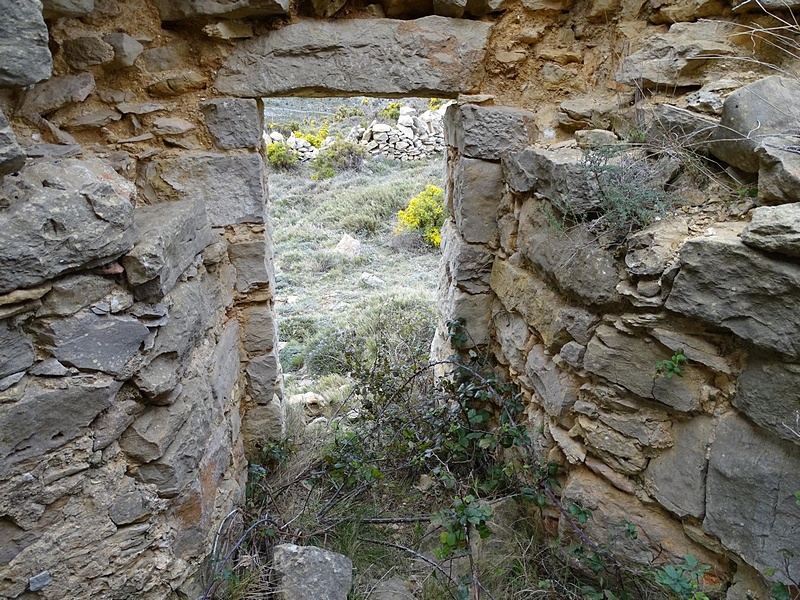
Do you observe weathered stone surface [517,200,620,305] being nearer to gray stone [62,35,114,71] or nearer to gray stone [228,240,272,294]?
gray stone [228,240,272,294]

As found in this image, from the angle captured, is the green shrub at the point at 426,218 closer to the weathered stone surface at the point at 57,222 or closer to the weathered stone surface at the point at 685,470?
the weathered stone surface at the point at 685,470

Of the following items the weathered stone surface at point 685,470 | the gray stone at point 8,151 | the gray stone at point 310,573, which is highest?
the gray stone at point 8,151

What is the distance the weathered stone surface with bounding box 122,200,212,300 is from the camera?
5.90ft

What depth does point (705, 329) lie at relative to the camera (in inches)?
69.8

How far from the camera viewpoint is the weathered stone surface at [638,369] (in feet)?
6.03

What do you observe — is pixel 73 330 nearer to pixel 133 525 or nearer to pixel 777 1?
pixel 133 525

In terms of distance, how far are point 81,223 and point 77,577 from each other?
1.12 metres

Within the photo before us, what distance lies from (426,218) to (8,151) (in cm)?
670

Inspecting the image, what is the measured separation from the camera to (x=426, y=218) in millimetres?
7934

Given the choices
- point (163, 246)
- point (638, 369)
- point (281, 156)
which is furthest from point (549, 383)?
point (281, 156)

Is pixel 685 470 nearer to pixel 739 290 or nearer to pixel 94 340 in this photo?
pixel 739 290

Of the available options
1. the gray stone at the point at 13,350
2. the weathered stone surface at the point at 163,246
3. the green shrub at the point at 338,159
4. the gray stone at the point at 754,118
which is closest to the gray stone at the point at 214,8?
the weathered stone surface at the point at 163,246

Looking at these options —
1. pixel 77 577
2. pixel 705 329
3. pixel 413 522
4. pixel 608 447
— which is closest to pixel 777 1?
pixel 705 329

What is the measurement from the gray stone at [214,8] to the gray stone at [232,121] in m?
0.36
